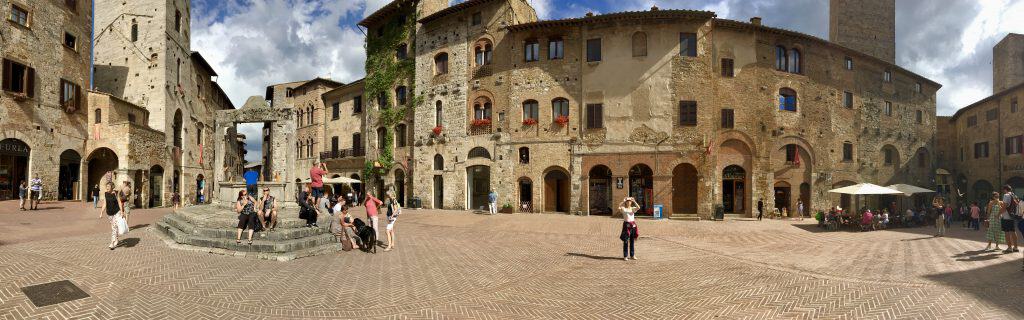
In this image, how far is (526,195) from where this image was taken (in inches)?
1011

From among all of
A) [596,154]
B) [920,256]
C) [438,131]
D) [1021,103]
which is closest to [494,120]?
[438,131]

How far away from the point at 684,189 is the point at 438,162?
1535 cm

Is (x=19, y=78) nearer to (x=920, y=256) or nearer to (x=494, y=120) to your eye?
(x=494, y=120)

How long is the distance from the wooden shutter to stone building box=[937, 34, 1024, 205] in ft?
176

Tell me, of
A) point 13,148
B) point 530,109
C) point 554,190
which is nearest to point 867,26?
point 530,109

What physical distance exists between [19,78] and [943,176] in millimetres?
57301

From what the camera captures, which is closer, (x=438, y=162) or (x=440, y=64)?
(x=438, y=162)

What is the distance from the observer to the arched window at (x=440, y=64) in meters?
27.9

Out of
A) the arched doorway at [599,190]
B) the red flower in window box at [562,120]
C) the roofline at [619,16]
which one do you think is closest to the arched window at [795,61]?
the roofline at [619,16]

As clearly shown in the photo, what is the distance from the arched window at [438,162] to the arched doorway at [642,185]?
1203cm

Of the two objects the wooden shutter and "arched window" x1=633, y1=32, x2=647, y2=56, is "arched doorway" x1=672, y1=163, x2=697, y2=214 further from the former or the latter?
the wooden shutter

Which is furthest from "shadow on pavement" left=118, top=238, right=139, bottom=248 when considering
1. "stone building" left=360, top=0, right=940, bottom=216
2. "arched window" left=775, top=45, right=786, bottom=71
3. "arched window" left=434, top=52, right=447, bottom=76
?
"arched window" left=775, top=45, right=786, bottom=71

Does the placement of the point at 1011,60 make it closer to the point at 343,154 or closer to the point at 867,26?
the point at 867,26

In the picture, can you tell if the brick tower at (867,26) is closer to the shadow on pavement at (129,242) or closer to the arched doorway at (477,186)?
the arched doorway at (477,186)
